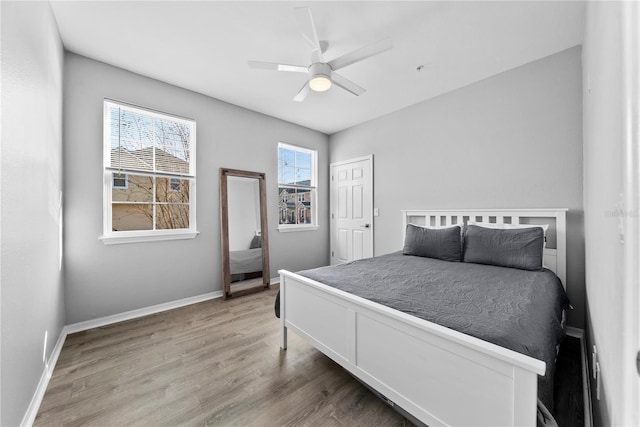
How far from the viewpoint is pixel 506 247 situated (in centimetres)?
232

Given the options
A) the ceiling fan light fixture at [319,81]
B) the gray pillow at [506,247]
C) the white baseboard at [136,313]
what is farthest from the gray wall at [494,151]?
the white baseboard at [136,313]

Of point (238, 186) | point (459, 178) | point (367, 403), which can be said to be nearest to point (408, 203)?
point (459, 178)

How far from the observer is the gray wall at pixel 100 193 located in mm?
2488

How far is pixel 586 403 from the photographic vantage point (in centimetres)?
150

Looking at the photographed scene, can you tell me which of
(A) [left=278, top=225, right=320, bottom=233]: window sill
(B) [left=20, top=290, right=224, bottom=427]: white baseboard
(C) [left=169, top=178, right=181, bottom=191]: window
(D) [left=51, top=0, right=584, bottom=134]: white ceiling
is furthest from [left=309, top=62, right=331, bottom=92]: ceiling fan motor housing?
(B) [left=20, top=290, right=224, bottom=427]: white baseboard

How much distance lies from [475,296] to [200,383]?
6.18 ft

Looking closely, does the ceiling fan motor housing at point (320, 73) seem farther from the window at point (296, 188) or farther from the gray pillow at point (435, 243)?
the window at point (296, 188)

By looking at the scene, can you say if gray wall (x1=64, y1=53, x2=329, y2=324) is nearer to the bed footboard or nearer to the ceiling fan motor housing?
the ceiling fan motor housing

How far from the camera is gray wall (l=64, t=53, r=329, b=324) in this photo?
2.49m

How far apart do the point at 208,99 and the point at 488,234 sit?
12.0ft

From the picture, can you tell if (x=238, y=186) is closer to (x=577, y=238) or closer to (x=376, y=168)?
(x=376, y=168)

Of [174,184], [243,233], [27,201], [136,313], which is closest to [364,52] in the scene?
[27,201]

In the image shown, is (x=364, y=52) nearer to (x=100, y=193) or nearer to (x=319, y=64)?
(x=319, y=64)

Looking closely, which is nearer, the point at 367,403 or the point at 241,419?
the point at 241,419
